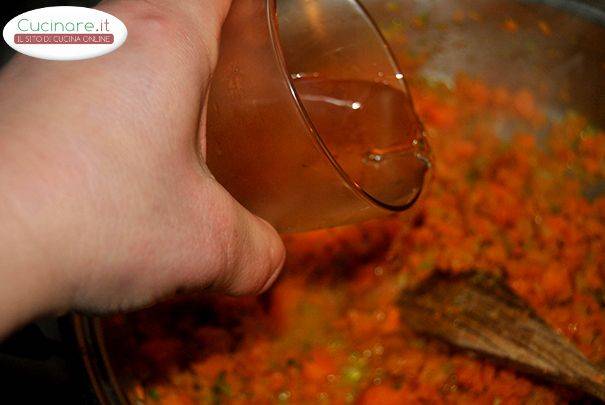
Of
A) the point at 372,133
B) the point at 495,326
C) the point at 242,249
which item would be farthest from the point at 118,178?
the point at 495,326

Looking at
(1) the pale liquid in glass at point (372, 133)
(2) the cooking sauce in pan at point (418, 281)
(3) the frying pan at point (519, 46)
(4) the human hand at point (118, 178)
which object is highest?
(4) the human hand at point (118, 178)

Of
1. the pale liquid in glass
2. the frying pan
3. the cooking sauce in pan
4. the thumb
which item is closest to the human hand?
the thumb

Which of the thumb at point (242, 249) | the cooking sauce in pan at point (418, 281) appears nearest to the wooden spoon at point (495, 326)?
the cooking sauce in pan at point (418, 281)

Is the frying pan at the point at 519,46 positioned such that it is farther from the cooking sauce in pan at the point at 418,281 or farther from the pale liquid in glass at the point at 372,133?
the pale liquid in glass at the point at 372,133

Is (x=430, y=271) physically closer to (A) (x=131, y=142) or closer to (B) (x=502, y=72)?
(B) (x=502, y=72)

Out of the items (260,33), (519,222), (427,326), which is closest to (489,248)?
(519,222)

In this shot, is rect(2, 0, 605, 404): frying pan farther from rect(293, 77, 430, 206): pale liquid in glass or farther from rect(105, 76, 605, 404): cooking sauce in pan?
rect(293, 77, 430, 206): pale liquid in glass
